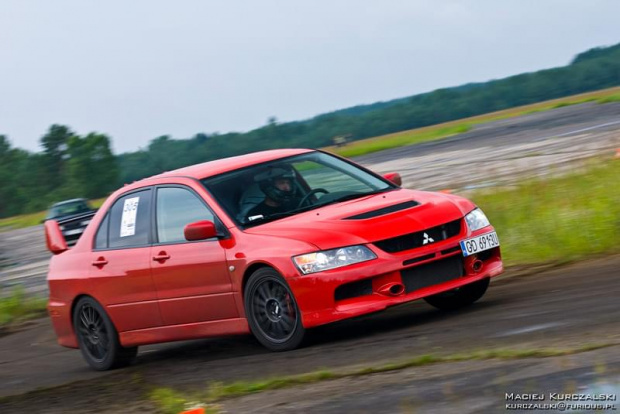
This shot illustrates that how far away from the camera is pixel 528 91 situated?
10225 centimetres

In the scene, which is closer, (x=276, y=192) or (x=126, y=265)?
(x=276, y=192)

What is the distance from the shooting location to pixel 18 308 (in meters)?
14.5

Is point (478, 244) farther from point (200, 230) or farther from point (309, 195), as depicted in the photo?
point (200, 230)

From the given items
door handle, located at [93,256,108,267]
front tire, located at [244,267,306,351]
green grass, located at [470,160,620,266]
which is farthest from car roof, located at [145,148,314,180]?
green grass, located at [470,160,620,266]

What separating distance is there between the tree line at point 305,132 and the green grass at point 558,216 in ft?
226

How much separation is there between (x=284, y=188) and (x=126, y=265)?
1.51 meters

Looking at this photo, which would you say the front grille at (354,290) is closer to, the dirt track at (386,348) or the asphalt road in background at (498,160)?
the dirt track at (386,348)

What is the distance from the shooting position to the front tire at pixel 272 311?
7.81 meters

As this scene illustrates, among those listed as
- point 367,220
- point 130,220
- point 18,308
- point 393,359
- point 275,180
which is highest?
point 275,180

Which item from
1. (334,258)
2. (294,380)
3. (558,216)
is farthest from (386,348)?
(558,216)

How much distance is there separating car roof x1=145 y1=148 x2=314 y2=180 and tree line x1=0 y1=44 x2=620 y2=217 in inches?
2954

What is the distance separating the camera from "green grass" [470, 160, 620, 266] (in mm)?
11047

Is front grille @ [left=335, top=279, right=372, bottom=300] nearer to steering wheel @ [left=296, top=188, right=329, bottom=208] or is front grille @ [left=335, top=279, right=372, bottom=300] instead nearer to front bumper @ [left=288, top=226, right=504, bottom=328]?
front bumper @ [left=288, top=226, right=504, bottom=328]

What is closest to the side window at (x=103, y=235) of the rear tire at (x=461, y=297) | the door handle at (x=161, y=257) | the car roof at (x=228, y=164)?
the car roof at (x=228, y=164)
